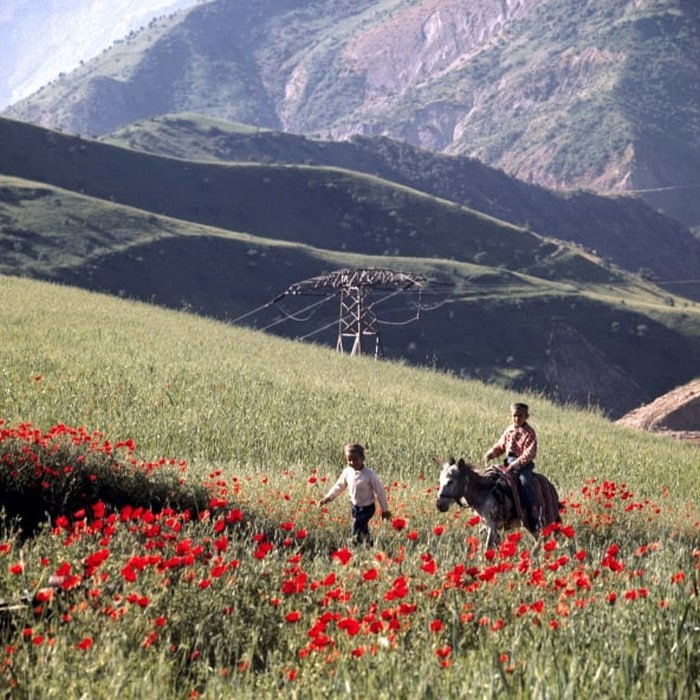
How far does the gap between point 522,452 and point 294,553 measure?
4.12 m

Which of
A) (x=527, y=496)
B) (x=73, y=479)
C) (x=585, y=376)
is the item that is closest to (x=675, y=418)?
(x=527, y=496)

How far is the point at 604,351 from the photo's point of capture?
98.4 m

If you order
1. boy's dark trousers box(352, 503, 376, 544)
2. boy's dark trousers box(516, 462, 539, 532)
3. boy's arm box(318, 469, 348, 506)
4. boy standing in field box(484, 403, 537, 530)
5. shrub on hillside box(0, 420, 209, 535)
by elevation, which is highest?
boy standing in field box(484, 403, 537, 530)

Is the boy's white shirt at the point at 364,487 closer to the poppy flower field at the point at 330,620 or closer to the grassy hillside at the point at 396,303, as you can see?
the poppy flower field at the point at 330,620

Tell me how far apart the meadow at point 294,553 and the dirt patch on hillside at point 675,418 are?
709 centimetres

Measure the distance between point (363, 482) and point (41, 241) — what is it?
259 ft

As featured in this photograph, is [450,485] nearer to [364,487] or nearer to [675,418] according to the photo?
[364,487]

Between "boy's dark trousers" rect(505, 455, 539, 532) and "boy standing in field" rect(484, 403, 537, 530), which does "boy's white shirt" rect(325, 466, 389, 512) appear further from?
"boy's dark trousers" rect(505, 455, 539, 532)

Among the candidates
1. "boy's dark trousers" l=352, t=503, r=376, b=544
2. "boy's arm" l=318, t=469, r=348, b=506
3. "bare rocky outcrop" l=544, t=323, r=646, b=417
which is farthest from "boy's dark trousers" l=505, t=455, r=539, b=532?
"bare rocky outcrop" l=544, t=323, r=646, b=417

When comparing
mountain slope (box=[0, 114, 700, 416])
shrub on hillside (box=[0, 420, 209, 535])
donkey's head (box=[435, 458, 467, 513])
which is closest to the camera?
donkey's head (box=[435, 458, 467, 513])

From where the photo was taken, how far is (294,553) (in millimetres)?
9523

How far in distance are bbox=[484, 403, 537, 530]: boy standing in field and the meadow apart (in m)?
0.56

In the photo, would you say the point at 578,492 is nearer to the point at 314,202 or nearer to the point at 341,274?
the point at 341,274

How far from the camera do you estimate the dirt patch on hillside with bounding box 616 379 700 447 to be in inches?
1465
